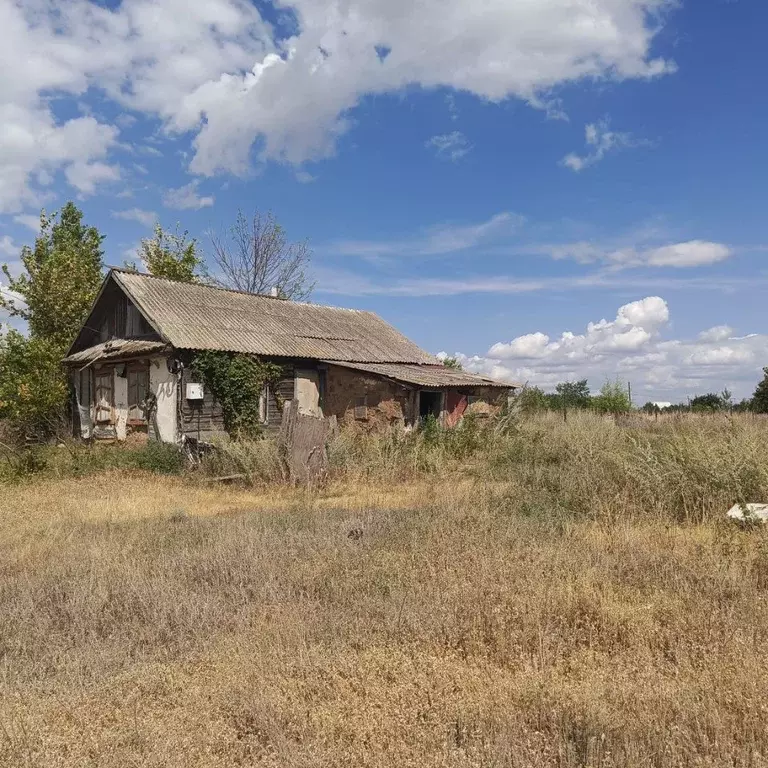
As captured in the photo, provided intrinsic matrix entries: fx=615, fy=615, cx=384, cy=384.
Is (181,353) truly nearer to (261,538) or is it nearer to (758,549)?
(261,538)

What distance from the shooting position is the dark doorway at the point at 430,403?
2030 cm

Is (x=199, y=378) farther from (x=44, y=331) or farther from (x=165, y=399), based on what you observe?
(x=44, y=331)

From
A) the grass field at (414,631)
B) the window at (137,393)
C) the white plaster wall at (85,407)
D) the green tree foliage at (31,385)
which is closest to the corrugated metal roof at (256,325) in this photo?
the window at (137,393)

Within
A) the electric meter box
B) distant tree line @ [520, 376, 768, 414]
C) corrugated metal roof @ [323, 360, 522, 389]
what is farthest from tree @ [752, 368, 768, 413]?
the electric meter box

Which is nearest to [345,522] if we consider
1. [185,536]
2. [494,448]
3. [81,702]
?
[185,536]

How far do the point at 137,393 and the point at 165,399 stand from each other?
1.77 m

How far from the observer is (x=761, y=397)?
1261 inches

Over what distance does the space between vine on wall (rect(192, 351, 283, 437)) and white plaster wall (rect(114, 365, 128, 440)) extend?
3359mm

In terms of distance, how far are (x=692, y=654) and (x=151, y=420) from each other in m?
16.4

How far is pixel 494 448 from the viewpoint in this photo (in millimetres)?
14727

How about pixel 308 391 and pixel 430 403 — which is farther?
pixel 430 403

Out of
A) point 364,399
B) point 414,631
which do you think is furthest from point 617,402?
point 414,631

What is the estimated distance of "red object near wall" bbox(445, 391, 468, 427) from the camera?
2033 centimetres

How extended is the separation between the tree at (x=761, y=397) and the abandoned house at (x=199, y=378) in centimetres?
1732
